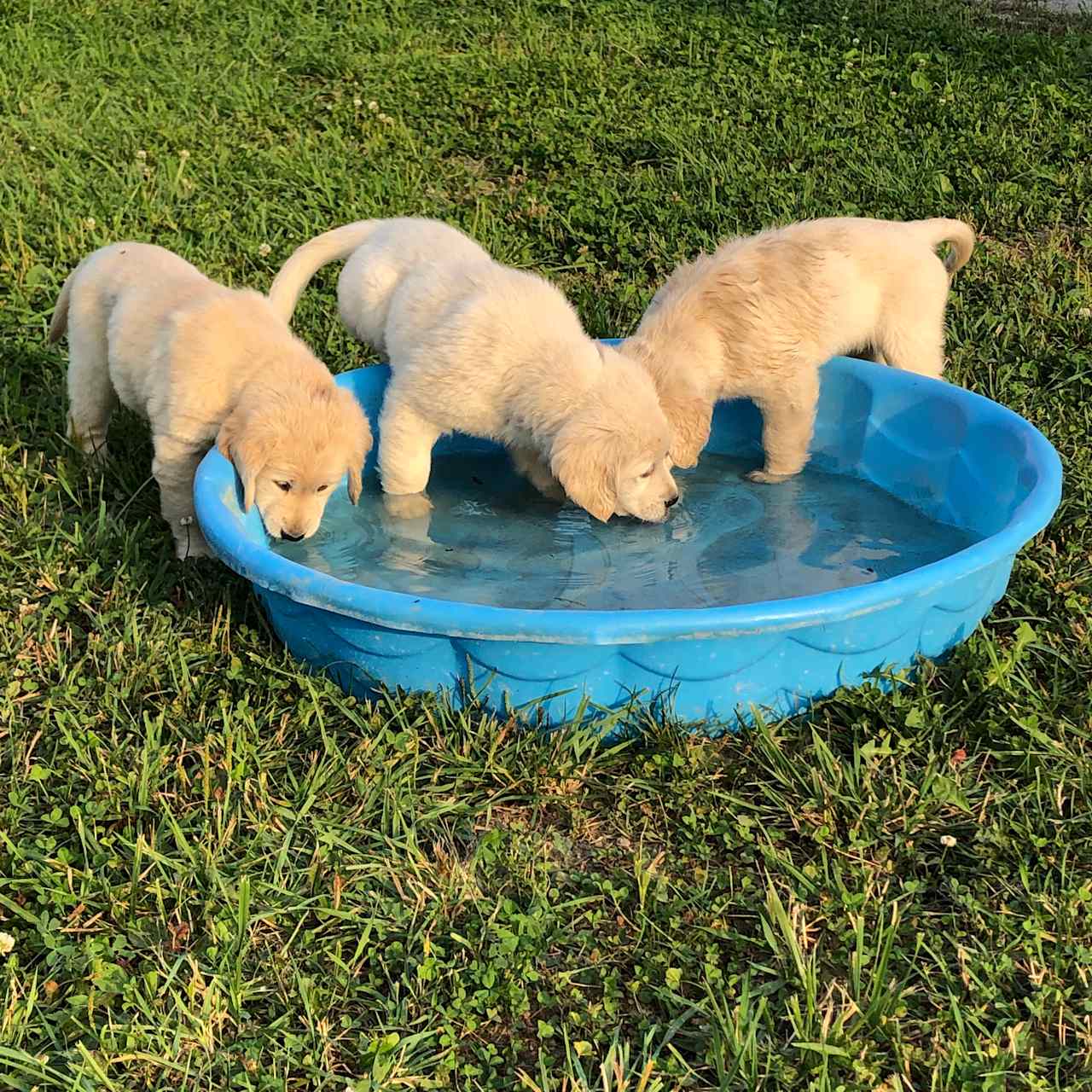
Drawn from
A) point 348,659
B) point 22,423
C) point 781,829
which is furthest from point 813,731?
point 22,423

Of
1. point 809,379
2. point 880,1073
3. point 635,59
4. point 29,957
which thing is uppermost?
point 635,59

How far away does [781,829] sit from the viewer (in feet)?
8.96

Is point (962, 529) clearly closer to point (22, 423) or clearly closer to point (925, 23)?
point (22, 423)

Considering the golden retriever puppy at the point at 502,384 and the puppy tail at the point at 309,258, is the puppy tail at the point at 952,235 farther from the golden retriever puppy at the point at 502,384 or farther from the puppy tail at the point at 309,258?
the puppy tail at the point at 309,258

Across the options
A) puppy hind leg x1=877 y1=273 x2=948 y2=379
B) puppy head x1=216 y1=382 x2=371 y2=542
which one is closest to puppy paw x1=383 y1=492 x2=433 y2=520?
puppy head x1=216 y1=382 x2=371 y2=542

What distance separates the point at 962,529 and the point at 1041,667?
812mm

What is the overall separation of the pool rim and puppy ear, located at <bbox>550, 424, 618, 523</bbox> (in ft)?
2.51

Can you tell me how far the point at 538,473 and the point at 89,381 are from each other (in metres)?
1.64

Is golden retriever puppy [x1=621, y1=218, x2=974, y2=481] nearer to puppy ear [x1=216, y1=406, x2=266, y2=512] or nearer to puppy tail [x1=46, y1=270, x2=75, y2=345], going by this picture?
puppy ear [x1=216, y1=406, x2=266, y2=512]

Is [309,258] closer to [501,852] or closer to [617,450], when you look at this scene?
[617,450]

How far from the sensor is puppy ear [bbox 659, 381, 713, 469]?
386cm

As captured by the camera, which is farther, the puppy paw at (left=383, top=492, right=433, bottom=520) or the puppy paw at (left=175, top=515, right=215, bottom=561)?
the puppy paw at (left=383, top=492, right=433, bottom=520)

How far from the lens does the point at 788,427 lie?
169 inches

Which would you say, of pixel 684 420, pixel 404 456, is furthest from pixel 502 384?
pixel 684 420
